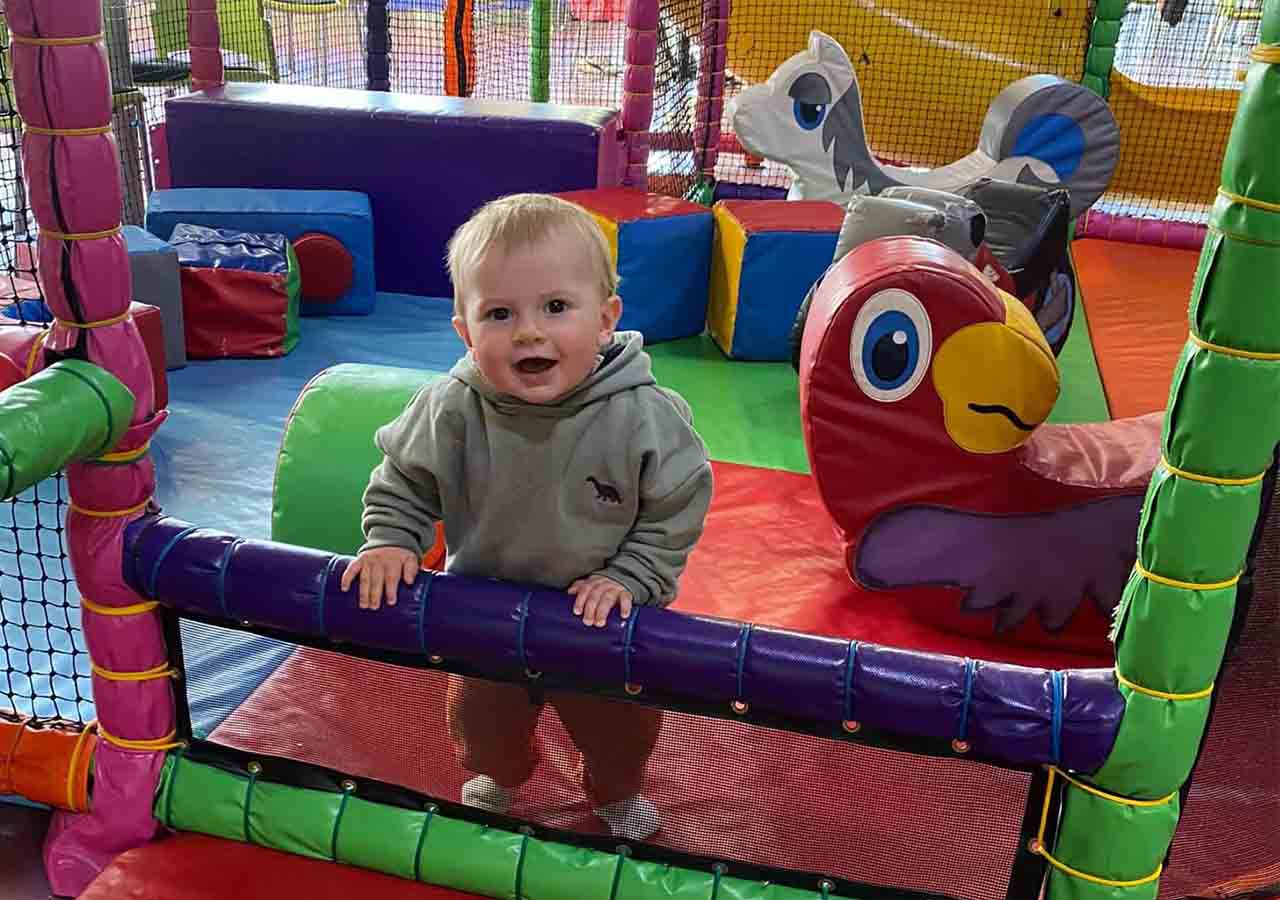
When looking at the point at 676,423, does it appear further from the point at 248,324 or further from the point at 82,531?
the point at 248,324

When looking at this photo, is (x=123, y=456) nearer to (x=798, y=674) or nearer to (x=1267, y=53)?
(x=798, y=674)

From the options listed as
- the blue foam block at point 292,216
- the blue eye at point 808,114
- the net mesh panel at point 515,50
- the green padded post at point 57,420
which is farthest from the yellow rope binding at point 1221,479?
the net mesh panel at point 515,50

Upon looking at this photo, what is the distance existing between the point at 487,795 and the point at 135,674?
45 cm

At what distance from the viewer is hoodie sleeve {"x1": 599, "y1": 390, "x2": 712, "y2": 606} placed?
4.37ft

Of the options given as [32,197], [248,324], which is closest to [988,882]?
[32,197]

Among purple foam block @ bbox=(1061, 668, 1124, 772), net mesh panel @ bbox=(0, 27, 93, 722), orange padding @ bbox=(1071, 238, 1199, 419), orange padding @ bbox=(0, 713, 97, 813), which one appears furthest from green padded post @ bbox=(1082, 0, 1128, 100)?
orange padding @ bbox=(0, 713, 97, 813)

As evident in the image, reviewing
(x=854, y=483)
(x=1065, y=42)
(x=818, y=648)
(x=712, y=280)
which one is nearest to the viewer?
(x=818, y=648)

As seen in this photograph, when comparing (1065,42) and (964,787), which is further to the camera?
(1065,42)

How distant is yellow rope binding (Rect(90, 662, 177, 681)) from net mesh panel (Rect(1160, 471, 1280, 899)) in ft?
4.06

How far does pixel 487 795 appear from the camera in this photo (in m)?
1.45

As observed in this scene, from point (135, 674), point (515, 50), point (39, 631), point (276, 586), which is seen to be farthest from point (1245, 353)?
point (515, 50)

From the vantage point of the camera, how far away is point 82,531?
56.0 inches

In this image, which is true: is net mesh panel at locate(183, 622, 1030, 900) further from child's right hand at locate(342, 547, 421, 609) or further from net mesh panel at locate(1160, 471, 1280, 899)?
net mesh panel at locate(1160, 471, 1280, 899)

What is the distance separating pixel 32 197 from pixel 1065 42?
5.00 meters
